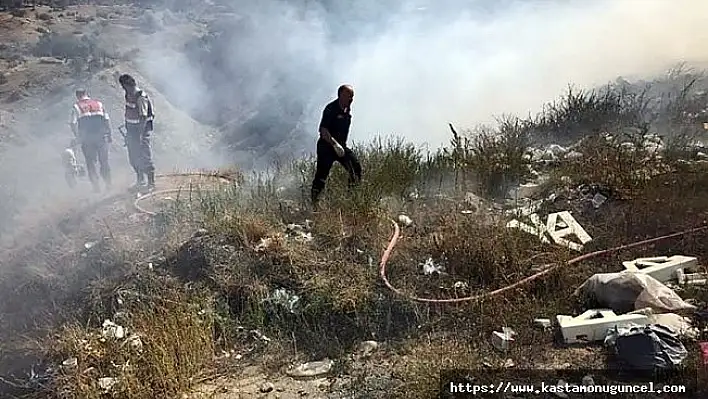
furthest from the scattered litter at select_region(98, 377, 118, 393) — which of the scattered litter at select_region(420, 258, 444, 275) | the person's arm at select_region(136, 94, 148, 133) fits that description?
the person's arm at select_region(136, 94, 148, 133)

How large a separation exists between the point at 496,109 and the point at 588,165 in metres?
6.59

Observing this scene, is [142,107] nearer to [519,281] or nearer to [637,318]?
[519,281]

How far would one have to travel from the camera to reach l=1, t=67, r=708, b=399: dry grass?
3994 millimetres

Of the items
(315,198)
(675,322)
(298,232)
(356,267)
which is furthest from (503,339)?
(315,198)

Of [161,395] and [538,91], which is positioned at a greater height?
[538,91]

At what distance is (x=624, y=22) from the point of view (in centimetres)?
1462

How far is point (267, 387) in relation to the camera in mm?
3918

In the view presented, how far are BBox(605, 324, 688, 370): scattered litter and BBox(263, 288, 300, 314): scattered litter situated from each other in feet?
7.05

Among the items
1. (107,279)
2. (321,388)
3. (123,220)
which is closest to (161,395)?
(321,388)

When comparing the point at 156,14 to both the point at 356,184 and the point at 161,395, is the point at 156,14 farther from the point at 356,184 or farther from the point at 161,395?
the point at 161,395

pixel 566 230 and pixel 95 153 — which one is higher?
pixel 95 153

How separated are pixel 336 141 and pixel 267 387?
265 centimetres

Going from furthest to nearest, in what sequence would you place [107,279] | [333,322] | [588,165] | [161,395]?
[588,165] → [107,279] → [333,322] → [161,395]

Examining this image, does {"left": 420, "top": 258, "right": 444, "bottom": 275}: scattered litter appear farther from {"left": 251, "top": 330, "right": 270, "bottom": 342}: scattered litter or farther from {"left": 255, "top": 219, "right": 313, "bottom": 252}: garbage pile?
{"left": 251, "top": 330, "right": 270, "bottom": 342}: scattered litter
